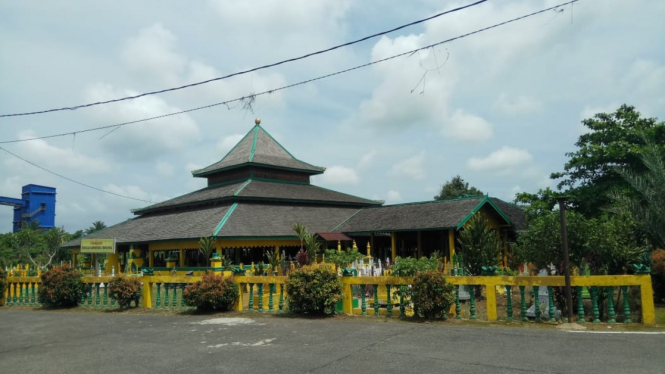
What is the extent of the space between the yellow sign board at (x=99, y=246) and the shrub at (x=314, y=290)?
34.4 feet

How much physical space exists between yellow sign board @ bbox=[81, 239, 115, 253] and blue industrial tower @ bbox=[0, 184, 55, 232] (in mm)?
48098

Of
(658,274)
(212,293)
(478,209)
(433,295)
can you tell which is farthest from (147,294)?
(478,209)

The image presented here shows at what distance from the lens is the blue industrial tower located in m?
58.7

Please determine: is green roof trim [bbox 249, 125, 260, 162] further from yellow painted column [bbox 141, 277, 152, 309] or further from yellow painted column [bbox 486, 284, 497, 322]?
yellow painted column [bbox 486, 284, 497, 322]

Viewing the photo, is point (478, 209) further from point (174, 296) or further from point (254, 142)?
point (254, 142)

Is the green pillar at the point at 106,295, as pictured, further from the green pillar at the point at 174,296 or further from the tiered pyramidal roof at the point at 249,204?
the tiered pyramidal roof at the point at 249,204

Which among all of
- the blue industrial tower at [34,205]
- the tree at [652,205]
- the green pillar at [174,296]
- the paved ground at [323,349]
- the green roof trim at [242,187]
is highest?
the blue industrial tower at [34,205]

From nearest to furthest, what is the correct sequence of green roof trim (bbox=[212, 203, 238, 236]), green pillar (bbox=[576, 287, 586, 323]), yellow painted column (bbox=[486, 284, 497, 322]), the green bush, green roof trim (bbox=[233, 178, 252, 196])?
green pillar (bbox=[576, 287, 586, 323]) < yellow painted column (bbox=[486, 284, 497, 322]) < the green bush < green roof trim (bbox=[212, 203, 238, 236]) < green roof trim (bbox=[233, 178, 252, 196])

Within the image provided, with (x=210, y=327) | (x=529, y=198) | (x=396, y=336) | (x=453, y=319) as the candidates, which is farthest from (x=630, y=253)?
(x=529, y=198)

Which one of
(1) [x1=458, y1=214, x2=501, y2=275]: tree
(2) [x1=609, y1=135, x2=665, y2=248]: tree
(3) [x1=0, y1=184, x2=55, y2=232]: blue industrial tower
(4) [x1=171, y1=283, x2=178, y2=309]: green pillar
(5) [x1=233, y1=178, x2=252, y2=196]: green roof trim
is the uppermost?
(3) [x1=0, y1=184, x2=55, y2=232]: blue industrial tower

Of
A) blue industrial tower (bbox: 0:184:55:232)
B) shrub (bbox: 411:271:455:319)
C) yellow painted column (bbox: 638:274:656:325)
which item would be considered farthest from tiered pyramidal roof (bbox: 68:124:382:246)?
blue industrial tower (bbox: 0:184:55:232)

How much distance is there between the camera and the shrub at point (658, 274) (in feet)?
38.2

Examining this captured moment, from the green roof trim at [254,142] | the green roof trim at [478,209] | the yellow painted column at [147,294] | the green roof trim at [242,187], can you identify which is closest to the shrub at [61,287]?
the yellow painted column at [147,294]

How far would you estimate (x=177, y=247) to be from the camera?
25438mm
